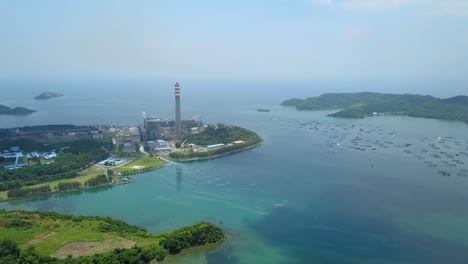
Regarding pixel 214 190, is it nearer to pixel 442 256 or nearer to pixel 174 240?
pixel 174 240

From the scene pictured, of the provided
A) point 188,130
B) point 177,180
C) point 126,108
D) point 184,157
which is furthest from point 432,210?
point 126,108

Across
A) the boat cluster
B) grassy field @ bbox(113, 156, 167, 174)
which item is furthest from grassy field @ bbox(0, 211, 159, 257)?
the boat cluster

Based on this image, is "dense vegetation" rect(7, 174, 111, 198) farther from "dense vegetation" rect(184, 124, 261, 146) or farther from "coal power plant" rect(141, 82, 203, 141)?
"coal power plant" rect(141, 82, 203, 141)

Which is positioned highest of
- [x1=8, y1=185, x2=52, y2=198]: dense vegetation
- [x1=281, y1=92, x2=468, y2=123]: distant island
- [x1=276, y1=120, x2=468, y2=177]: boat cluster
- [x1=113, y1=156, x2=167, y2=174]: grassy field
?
[x1=281, y1=92, x2=468, y2=123]: distant island

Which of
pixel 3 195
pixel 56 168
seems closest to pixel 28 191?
pixel 3 195

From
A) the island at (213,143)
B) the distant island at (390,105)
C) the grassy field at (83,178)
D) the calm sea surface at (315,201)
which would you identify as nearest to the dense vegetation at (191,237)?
the calm sea surface at (315,201)

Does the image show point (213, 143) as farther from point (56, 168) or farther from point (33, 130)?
point (33, 130)
